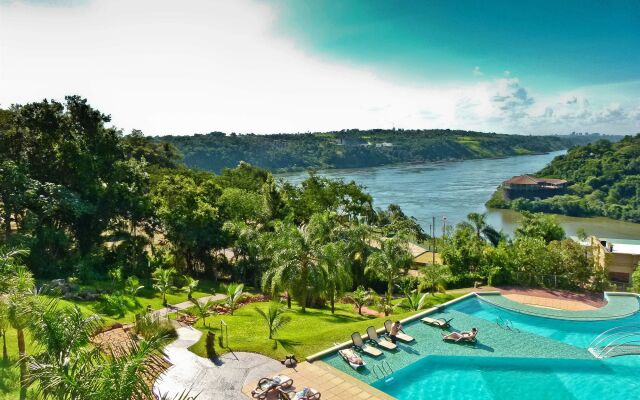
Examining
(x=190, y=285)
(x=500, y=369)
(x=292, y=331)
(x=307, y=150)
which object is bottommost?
(x=500, y=369)

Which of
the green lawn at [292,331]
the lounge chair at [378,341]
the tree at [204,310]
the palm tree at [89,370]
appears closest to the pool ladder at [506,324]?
the green lawn at [292,331]

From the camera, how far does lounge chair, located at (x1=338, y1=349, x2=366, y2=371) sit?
1523 centimetres

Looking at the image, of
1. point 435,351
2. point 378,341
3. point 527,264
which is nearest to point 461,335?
point 435,351

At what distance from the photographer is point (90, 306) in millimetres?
20141

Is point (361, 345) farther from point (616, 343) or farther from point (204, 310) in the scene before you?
point (616, 343)

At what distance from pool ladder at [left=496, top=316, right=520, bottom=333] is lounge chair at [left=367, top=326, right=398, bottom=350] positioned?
623 centimetres

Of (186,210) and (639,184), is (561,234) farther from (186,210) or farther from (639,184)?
(639,184)

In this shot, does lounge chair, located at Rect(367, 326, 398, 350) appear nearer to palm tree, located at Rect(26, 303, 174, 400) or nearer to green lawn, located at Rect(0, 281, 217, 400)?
green lawn, located at Rect(0, 281, 217, 400)

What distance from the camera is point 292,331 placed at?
18.5 metres

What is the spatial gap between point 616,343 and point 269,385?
595 inches

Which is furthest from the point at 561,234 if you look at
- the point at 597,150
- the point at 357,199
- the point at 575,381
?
the point at 597,150

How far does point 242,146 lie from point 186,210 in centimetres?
12194

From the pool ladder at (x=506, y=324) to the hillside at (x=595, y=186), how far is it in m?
67.2

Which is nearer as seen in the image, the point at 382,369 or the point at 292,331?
the point at 382,369
